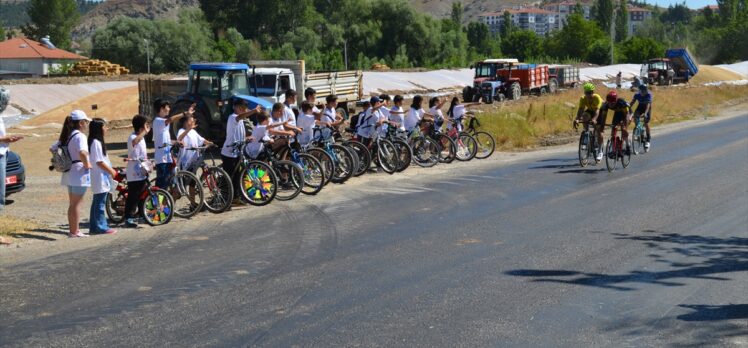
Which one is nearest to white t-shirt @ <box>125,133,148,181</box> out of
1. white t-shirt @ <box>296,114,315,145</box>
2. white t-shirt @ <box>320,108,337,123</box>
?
white t-shirt @ <box>296,114,315,145</box>

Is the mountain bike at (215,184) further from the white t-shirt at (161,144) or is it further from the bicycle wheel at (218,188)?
the white t-shirt at (161,144)

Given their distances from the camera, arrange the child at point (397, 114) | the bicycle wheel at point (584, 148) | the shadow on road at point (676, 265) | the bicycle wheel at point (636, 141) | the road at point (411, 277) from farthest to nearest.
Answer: the bicycle wheel at point (636, 141), the child at point (397, 114), the bicycle wheel at point (584, 148), the shadow on road at point (676, 265), the road at point (411, 277)

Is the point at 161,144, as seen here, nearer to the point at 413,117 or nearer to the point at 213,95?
the point at 413,117

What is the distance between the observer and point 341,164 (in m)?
18.1

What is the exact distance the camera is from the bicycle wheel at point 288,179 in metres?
15.9

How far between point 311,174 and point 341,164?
5.31 ft

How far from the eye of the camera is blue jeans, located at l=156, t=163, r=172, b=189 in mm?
14039

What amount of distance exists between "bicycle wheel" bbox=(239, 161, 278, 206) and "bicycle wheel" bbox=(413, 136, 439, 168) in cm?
599

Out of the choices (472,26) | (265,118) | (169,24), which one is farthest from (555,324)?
(472,26)

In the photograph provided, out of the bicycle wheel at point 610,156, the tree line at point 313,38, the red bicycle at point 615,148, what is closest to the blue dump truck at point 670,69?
the tree line at point 313,38

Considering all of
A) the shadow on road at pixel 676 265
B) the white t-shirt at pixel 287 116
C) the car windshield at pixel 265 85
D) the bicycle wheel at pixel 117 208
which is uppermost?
the car windshield at pixel 265 85

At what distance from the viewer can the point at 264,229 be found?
515 inches

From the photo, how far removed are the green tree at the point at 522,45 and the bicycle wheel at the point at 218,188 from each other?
12558 cm

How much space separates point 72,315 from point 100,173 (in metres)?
4.63
